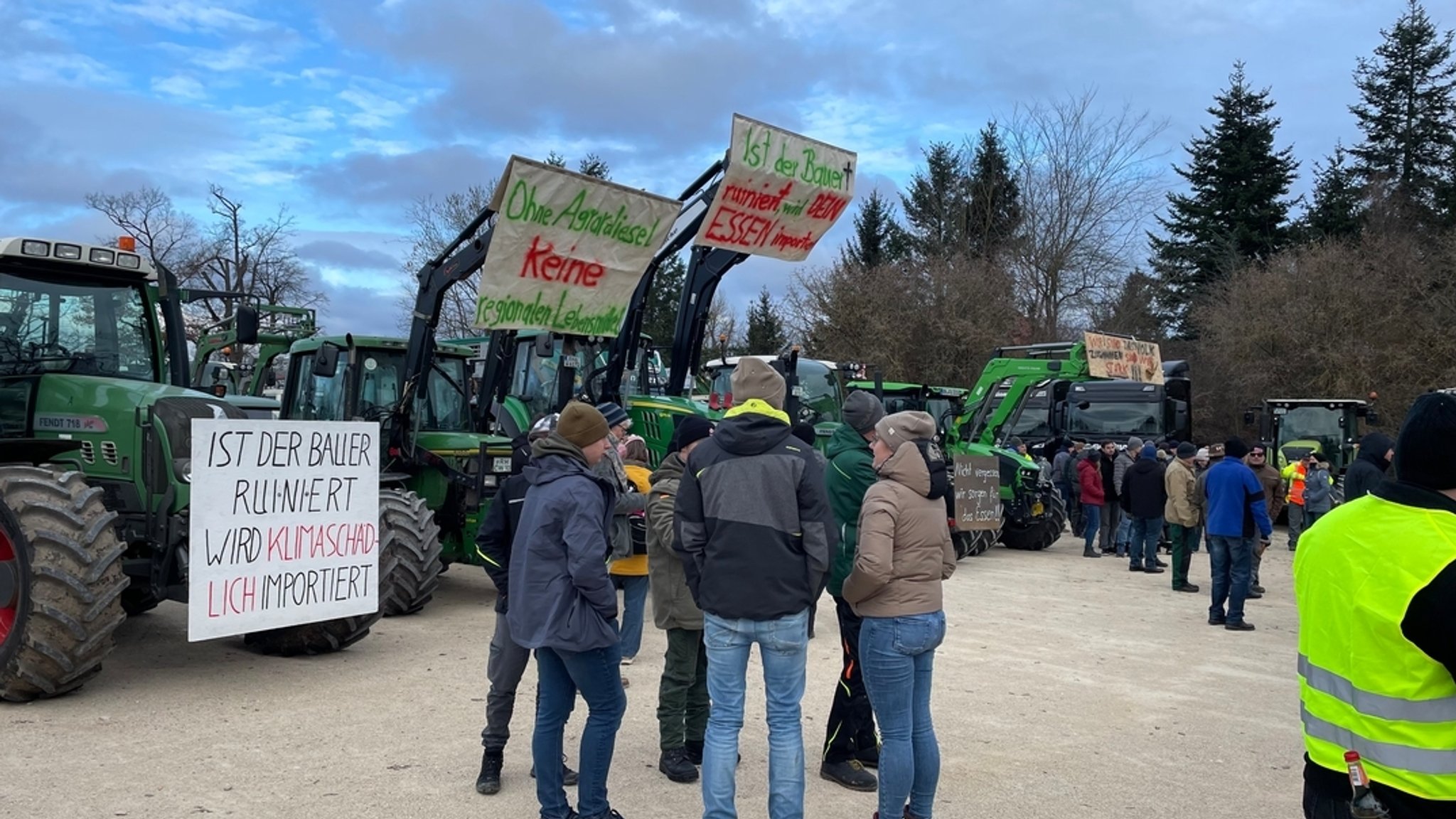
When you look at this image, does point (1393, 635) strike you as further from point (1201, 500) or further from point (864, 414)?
point (1201, 500)

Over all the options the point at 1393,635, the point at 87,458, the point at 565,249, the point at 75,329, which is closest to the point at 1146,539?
the point at 565,249

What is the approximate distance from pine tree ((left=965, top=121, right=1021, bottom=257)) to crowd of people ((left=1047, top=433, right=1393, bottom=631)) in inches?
669

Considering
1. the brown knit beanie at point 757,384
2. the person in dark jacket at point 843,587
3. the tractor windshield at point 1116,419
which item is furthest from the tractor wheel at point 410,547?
the tractor windshield at point 1116,419

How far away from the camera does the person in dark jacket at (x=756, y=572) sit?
421 cm

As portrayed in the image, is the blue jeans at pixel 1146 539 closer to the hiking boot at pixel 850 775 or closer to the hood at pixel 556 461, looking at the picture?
the hiking boot at pixel 850 775

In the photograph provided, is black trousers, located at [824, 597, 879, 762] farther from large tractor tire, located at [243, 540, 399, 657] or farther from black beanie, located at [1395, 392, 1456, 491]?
large tractor tire, located at [243, 540, 399, 657]

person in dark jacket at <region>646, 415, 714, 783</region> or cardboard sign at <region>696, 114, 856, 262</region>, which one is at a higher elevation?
cardboard sign at <region>696, 114, 856, 262</region>

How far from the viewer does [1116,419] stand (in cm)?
2239

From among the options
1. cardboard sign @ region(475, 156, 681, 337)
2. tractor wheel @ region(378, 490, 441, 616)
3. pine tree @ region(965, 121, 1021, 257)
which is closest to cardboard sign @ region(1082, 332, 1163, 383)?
cardboard sign @ region(475, 156, 681, 337)

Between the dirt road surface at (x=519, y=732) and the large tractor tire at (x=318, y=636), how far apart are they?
0.11 metres

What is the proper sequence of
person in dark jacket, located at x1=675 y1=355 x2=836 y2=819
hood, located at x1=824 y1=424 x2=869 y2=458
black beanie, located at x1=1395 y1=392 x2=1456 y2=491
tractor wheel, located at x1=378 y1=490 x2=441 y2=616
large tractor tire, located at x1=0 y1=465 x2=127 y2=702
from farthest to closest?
tractor wheel, located at x1=378 y1=490 x2=441 y2=616 < large tractor tire, located at x1=0 y1=465 x2=127 y2=702 < hood, located at x1=824 y1=424 x2=869 y2=458 < person in dark jacket, located at x1=675 y1=355 x2=836 y2=819 < black beanie, located at x1=1395 y1=392 x2=1456 y2=491

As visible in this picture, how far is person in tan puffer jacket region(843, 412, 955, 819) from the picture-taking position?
4375mm

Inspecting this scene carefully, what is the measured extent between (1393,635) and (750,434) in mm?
2357

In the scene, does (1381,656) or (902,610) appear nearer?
(1381,656)
